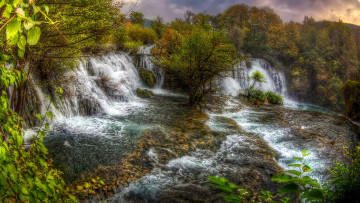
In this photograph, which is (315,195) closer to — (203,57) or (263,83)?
(203,57)

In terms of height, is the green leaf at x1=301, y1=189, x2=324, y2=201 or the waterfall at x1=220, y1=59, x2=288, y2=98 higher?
the waterfall at x1=220, y1=59, x2=288, y2=98

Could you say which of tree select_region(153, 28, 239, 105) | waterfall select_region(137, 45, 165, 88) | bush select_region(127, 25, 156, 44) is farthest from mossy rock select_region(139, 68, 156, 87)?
bush select_region(127, 25, 156, 44)

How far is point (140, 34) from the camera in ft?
91.6

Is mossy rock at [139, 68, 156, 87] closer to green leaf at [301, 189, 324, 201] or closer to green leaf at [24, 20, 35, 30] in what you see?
green leaf at [301, 189, 324, 201]

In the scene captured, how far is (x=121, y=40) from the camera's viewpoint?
21875 mm

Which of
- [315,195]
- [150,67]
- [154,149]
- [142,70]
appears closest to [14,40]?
[315,195]

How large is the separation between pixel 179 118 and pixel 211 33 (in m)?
5.42

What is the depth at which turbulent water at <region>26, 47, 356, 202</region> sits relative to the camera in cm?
565

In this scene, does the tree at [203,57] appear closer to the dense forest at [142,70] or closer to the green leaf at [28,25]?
the dense forest at [142,70]

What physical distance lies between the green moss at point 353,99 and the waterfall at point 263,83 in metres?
8.74

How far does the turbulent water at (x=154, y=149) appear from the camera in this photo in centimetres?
565

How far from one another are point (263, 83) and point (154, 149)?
22.5m

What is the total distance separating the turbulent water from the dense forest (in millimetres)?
431

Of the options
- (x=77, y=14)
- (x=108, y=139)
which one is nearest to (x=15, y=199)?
(x=77, y=14)
